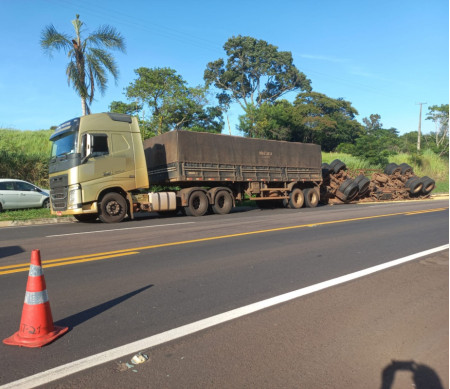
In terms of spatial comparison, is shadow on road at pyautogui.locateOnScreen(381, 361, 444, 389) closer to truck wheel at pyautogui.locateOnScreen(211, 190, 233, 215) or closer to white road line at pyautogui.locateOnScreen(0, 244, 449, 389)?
white road line at pyautogui.locateOnScreen(0, 244, 449, 389)

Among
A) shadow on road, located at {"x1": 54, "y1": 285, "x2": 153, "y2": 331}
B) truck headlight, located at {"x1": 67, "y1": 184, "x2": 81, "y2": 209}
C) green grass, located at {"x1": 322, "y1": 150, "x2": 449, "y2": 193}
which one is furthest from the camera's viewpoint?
green grass, located at {"x1": 322, "y1": 150, "x2": 449, "y2": 193}

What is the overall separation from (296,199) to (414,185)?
1120cm

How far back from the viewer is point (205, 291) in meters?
4.85

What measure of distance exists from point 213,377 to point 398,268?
425 centimetres

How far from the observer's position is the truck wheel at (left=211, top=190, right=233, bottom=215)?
Answer: 52.4ft

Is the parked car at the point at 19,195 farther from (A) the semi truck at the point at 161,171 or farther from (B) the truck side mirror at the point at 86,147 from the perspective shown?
(B) the truck side mirror at the point at 86,147

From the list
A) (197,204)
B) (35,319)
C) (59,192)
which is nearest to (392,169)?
(197,204)

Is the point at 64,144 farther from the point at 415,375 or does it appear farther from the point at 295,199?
the point at 415,375

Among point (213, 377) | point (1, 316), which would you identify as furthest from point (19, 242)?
point (213, 377)

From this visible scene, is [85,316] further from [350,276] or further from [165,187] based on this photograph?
[165,187]

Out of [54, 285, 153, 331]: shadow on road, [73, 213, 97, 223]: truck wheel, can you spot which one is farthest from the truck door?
[54, 285, 153, 331]: shadow on road

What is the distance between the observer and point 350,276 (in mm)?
5566

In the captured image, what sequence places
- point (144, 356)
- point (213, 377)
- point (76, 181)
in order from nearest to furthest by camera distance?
point (213, 377), point (144, 356), point (76, 181)

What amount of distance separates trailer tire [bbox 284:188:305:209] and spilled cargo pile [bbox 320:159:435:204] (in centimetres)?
347
